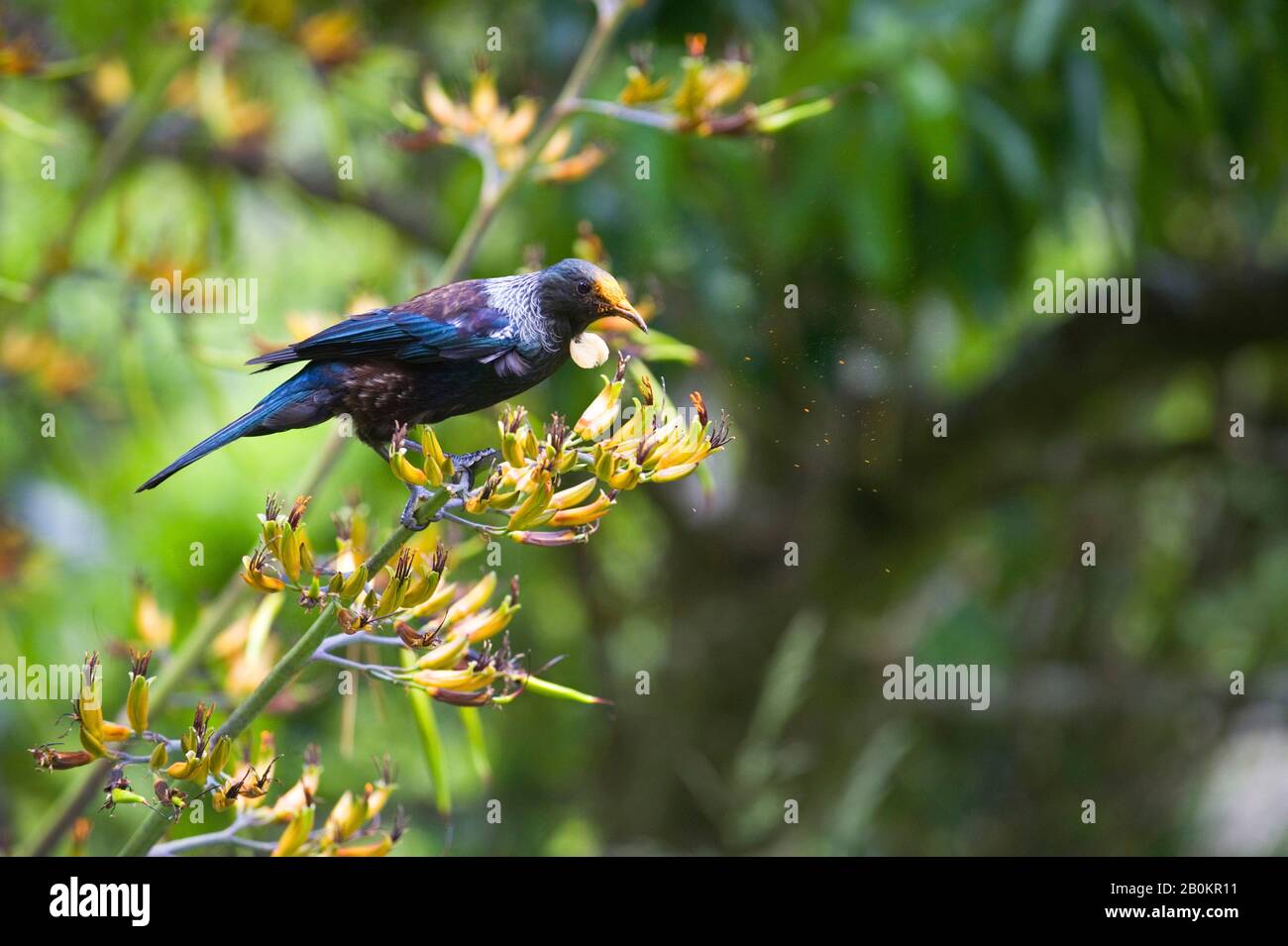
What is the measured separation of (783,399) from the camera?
2500 millimetres

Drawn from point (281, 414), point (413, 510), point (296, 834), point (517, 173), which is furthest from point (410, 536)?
point (517, 173)

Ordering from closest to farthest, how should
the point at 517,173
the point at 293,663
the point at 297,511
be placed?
the point at 297,511
the point at 293,663
the point at 517,173

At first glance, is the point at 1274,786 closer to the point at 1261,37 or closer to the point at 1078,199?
the point at 1078,199

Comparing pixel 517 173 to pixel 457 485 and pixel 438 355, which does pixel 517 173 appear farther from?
pixel 457 485

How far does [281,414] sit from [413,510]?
13cm

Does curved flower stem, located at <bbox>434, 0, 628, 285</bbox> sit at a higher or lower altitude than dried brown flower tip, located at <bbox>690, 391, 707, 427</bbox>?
higher

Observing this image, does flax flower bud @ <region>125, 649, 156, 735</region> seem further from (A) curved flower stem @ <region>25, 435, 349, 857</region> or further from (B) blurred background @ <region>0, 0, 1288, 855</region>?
(B) blurred background @ <region>0, 0, 1288, 855</region>

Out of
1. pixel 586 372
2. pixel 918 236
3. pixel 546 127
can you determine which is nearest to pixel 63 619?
pixel 586 372

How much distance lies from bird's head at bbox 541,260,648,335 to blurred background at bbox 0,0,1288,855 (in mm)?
265

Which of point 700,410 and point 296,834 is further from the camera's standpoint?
point 296,834

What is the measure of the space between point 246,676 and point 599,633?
118 inches

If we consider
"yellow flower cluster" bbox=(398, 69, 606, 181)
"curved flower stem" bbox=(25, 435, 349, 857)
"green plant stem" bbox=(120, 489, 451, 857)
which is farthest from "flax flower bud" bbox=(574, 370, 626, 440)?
"yellow flower cluster" bbox=(398, 69, 606, 181)

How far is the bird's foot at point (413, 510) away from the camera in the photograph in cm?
94

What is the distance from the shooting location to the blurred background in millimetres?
2326
